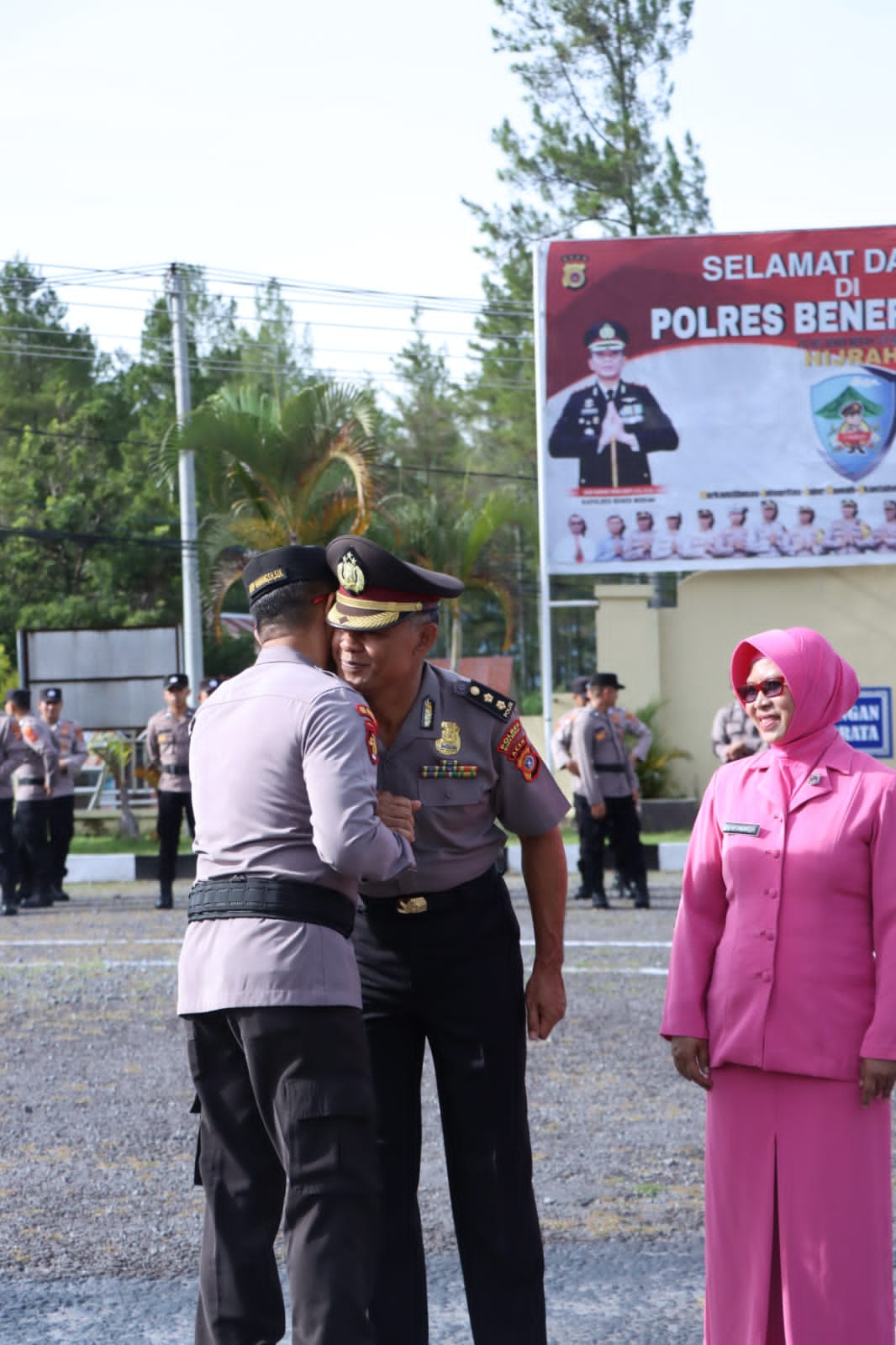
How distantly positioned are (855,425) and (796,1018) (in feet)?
47.7

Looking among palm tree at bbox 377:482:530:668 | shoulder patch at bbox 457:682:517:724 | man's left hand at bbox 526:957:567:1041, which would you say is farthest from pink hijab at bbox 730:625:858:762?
palm tree at bbox 377:482:530:668

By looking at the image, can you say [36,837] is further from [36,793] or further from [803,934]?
[803,934]

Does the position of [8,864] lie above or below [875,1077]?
below

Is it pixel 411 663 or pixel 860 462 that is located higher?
pixel 860 462

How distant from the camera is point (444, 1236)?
487cm

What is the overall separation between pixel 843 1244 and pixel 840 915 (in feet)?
2.23

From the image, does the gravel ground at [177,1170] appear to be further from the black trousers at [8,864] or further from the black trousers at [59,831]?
the black trousers at [59,831]

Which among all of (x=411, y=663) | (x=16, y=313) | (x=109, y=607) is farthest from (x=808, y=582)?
(x=16, y=313)

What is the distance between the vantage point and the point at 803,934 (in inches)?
142

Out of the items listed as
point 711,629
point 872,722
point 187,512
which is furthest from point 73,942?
point 187,512

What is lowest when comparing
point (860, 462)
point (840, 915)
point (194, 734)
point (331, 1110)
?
point (331, 1110)

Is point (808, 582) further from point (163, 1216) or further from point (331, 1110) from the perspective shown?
point (331, 1110)

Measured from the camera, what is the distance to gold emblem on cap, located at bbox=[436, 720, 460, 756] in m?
3.79

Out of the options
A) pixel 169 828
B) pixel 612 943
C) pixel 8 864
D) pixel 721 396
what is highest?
pixel 721 396
